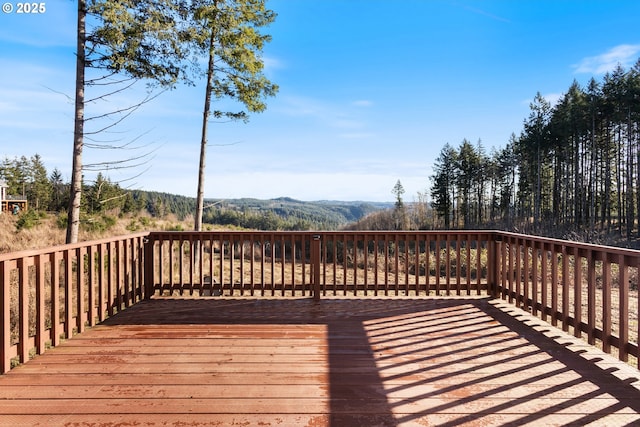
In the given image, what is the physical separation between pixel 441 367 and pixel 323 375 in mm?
833

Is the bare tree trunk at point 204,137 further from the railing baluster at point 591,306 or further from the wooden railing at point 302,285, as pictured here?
the railing baluster at point 591,306

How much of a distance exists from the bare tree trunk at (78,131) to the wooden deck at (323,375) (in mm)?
3373

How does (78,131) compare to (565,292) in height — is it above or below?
above

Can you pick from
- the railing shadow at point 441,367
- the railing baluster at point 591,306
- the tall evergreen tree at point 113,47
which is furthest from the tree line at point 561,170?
the tall evergreen tree at point 113,47

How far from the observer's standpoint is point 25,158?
3928 centimetres

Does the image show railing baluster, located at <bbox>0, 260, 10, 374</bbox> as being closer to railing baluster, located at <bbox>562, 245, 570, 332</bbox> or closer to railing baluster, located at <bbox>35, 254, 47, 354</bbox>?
railing baluster, located at <bbox>35, 254, 47, 354</bbox>

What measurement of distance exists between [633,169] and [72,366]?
32054mm

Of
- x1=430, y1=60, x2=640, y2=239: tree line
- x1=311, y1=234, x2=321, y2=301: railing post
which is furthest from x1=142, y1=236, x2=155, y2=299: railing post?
x1=430, y1=60, x2=640, y2=239: tree line

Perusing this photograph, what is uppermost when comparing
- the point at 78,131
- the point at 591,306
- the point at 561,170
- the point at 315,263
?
the point at 561,170

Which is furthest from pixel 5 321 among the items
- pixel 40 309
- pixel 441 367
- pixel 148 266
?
pixel 441 367

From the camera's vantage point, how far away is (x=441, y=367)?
262 centimetres

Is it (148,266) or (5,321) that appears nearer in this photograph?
(5,321)

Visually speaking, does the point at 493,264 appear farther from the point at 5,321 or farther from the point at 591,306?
the point at 5,321

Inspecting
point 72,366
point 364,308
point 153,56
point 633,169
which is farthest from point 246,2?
point 633,169
